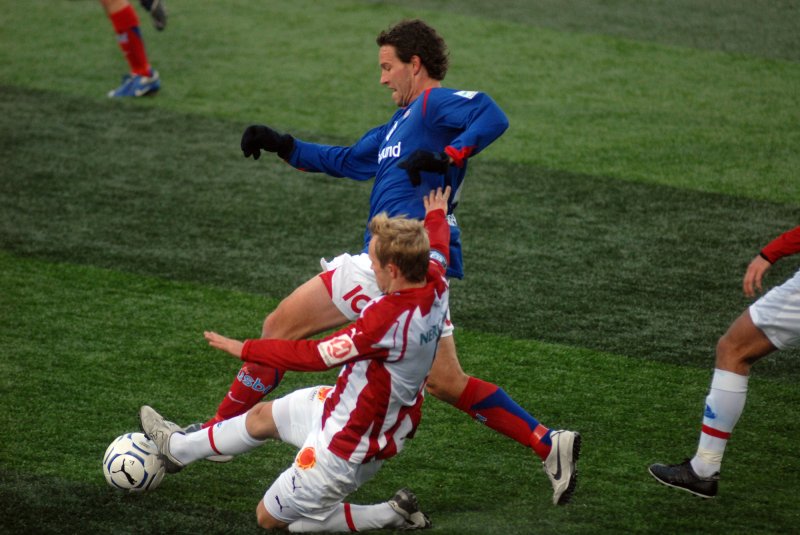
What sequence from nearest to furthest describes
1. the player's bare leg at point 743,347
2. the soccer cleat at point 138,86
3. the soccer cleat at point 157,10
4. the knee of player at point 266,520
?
1. the knee of player at point 266,520
2. the player's bare leg at point 743,347
3. the soccer cleat at point 138,86
4. the soccer cleat at point 157,10

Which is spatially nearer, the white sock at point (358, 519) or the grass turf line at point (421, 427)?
the white sock at point (358, 519)

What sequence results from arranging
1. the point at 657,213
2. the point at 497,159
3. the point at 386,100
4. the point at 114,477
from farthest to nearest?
the point at 386,100
the point at 497,159
the point at 657,213
the point at 114,477

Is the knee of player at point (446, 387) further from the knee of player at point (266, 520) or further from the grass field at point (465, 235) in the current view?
the knee of player at point (266, 520)

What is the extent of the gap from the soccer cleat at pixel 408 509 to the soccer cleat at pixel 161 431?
0.94 m

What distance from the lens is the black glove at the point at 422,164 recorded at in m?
4.14

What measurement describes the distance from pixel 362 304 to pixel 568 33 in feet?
28.1

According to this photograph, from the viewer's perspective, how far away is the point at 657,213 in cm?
792

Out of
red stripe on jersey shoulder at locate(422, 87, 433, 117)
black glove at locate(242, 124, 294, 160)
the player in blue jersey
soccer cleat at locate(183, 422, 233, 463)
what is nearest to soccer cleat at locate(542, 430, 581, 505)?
the player in blue jersey

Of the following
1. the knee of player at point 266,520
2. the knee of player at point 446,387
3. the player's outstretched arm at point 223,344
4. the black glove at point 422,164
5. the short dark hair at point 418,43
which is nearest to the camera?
the player's outstretched arm at point 223,344

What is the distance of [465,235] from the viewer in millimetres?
7570

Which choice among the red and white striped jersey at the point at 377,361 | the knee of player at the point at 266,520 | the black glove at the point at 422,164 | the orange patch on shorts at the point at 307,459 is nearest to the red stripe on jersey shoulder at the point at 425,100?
the black glove at the point at 422,164

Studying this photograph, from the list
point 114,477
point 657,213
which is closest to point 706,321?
point 657,213

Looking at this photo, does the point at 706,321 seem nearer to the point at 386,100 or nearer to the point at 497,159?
the point at 497,159

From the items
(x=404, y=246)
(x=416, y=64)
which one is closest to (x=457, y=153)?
(x=416, y=64)
